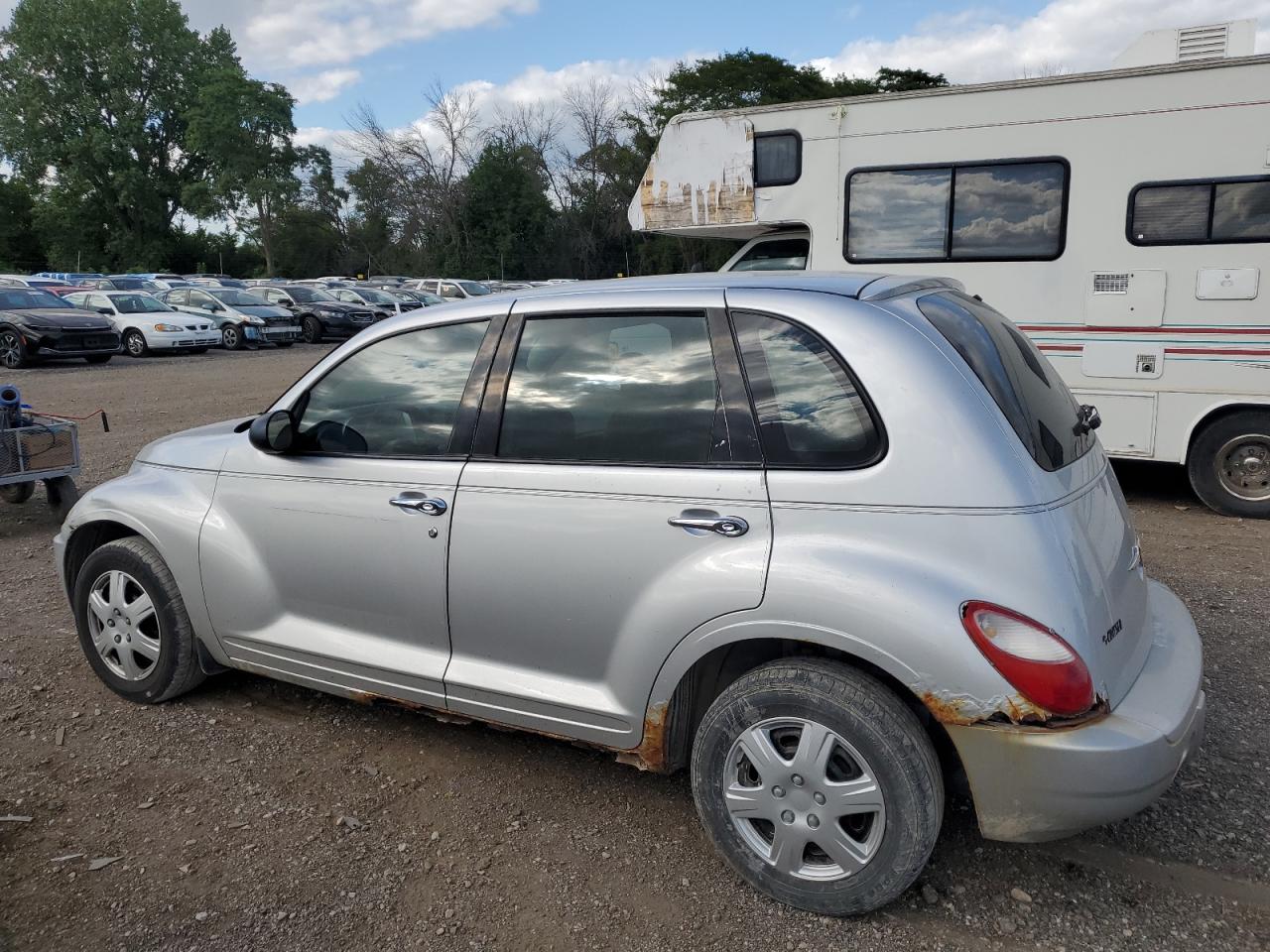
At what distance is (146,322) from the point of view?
2288cm

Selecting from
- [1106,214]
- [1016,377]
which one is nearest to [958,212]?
[1106,214]

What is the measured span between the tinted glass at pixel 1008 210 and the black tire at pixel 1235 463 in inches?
69.8

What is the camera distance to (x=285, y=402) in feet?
12.6

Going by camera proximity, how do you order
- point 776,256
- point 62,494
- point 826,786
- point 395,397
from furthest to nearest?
point 776,256 → point 62,494 → point 395,397 → point 826,786

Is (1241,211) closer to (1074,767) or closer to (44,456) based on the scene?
(1074,767)

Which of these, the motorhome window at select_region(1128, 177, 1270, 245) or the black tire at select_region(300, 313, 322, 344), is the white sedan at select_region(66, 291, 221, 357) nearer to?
the black tire at select_region(300, 313, 322, 344)

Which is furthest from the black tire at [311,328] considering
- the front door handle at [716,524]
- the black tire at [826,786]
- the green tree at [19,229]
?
the green tree at [19,229]

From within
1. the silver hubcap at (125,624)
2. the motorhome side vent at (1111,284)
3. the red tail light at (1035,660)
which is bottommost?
the silver hubcap at (125,624)

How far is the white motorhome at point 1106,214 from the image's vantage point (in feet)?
22.2

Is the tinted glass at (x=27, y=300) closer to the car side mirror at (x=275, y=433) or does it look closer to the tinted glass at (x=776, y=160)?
the tinted glass at (x=776, y=160)

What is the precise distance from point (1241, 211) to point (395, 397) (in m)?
6.22

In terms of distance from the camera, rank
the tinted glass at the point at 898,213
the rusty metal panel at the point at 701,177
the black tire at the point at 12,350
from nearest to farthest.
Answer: the tinted glass at the point at 898,213
the rusty metal panel at the point at 701,177
the black tire at the point at 12,350

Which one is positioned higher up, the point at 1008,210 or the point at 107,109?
the point at 107,109

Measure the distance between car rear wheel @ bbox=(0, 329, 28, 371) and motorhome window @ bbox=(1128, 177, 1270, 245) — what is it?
20055mm
